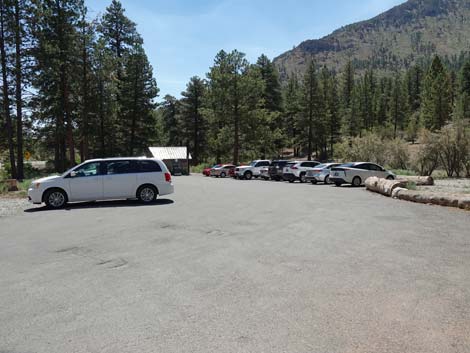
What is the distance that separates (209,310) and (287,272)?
6.01ft

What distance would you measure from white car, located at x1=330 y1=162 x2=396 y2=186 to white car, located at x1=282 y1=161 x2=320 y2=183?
526 cm

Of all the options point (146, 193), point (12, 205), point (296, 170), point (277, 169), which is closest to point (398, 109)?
point (277, 169)

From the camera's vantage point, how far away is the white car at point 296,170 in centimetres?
3142

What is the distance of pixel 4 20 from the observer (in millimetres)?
29391

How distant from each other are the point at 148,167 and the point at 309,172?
634 inches

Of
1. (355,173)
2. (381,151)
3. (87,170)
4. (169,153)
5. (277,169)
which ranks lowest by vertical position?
(355,173)

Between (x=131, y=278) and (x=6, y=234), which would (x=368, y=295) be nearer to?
(x=131, y=278)

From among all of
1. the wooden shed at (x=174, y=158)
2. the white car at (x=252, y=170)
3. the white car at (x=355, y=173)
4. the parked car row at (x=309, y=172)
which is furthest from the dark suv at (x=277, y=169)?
the wooden shed at (x=174, y=158)

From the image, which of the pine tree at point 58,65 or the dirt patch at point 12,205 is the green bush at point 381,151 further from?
the dirt patch at point 12,205

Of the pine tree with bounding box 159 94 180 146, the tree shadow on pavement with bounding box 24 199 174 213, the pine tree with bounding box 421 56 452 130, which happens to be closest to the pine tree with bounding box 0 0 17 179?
the tree shadow on pavement with bounding box 24 199 174 213

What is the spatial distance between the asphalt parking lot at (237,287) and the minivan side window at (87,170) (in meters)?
5.01

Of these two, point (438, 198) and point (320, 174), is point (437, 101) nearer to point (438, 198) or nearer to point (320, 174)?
point (320, 174)

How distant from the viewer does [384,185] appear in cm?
1861

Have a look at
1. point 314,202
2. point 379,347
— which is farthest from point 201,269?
point 314,202
